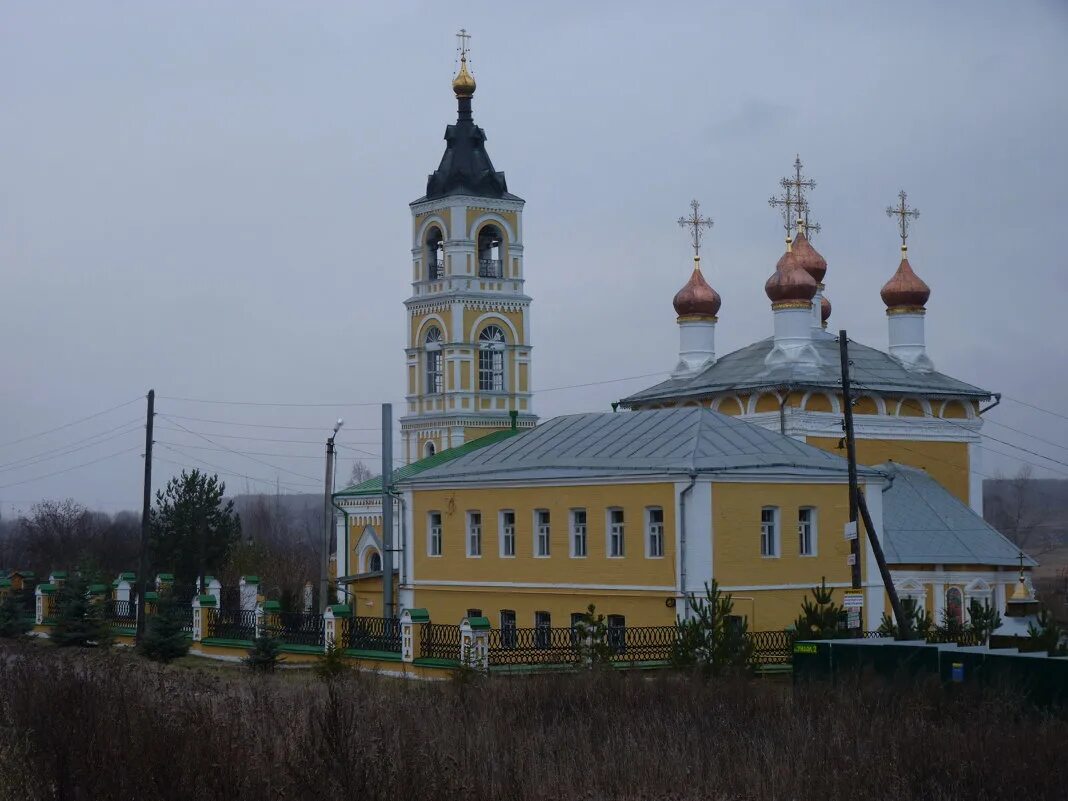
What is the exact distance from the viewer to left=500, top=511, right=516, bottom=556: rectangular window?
30.3 metres

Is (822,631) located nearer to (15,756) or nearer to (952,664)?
(952,664)

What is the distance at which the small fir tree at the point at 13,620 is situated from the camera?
32344 mm

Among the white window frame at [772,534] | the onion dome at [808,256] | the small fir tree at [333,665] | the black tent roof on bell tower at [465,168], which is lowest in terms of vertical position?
the small fir tree at [333,665]

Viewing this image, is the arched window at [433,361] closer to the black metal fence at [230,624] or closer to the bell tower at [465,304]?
the bell tower at [465,304]

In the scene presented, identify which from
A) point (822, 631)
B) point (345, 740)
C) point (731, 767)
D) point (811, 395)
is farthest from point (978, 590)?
point (345, 740)

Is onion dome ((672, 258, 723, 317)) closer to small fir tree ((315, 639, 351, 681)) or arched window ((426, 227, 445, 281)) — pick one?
arched window ((426, 227, 445, 281))

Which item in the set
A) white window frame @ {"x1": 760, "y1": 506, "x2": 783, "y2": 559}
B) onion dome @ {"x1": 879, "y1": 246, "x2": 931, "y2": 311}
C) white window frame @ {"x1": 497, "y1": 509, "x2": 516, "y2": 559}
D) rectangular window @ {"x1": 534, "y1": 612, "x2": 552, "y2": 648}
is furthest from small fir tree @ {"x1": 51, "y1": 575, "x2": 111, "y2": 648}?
onion dome @ {"x1": 879, "y1": 246, "x2": 931, "y2": 311}

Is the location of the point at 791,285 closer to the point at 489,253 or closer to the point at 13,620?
the point at 489,253

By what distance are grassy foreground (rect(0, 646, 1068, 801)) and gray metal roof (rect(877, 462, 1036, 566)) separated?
771 inches

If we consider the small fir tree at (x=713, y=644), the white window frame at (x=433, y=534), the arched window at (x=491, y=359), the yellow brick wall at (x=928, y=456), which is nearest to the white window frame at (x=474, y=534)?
the white window frame at (x=433, y=534)

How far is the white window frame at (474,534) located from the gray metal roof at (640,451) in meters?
0.70

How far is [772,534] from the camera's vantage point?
92.3ft

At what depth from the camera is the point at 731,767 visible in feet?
42.3

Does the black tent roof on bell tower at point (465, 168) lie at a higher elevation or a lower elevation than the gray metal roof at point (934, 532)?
higher
